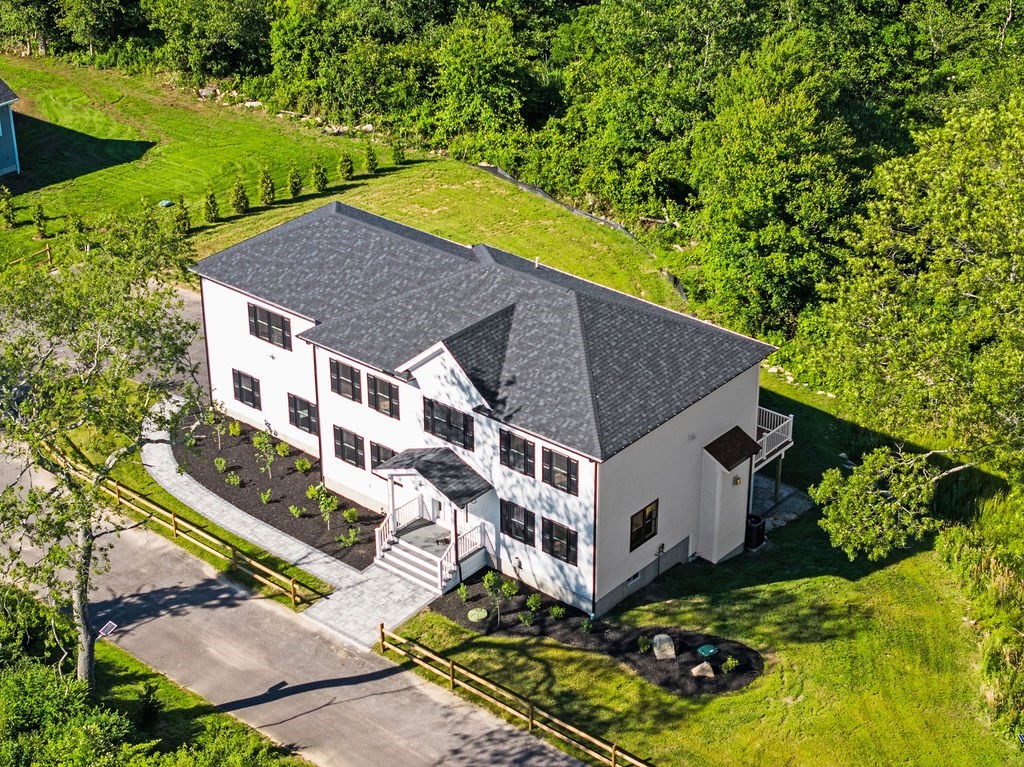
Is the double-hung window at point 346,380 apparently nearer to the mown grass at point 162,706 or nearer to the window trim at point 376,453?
the window trim at point 376,453

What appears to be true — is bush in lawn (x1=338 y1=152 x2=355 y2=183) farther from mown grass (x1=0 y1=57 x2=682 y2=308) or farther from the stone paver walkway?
the stone paver walkway

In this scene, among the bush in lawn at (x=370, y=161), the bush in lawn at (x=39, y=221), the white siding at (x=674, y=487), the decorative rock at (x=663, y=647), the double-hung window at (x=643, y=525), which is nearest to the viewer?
the decorative rock at (x=663, y=647)

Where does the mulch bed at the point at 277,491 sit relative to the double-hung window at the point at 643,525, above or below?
below

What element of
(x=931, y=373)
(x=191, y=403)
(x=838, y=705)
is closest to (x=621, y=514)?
(x=838, y=705)

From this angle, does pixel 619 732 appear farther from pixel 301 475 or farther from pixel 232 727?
pixel 301 475

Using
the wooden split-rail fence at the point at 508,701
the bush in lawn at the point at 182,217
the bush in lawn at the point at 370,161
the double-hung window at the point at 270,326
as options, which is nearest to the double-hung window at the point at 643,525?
the wooden split-rail fence at the point at 508,701

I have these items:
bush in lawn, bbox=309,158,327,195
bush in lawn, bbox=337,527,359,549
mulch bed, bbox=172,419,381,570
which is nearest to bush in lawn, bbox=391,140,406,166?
bush in lawn, bbox=309,158,327,195

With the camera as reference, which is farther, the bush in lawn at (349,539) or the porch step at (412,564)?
the bush in lawn at (349,539)
